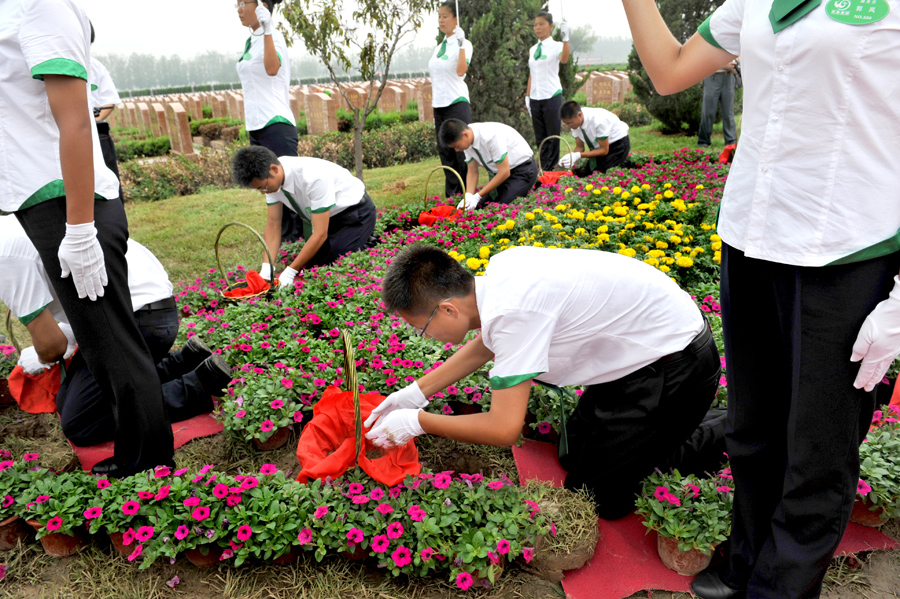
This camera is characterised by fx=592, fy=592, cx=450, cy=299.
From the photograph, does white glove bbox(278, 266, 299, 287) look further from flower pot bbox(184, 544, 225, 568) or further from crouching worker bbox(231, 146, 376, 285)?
flower pot bbox(184, 544, 225, 568)

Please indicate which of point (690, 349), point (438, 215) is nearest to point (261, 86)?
point (438, 215)

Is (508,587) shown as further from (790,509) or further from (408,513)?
(790,509)

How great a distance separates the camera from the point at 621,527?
2.10m

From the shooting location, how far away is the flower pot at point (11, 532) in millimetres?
2084

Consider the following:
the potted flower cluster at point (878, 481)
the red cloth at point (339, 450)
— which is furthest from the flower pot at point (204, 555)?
the potted flower cluster at point (878, 481)

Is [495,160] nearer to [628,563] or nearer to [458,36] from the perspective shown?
[458,36]

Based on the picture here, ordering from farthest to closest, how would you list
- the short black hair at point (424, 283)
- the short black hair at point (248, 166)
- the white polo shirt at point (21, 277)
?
the short black hair at point (248, 166) < the white polo shirt at point (21, 277) < the short black hair at point (424, 283)

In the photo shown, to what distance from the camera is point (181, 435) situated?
9.17 ft

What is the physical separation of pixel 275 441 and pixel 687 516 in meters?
1.68

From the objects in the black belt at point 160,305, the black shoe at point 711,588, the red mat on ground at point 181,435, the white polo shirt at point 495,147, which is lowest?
the red mat on ground at point 181,435

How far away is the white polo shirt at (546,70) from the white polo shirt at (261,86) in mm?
3413

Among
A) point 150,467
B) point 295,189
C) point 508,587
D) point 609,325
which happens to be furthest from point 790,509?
point 295,189

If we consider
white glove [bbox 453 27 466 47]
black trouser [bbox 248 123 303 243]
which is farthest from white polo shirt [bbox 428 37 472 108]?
black trouser [bbox 248 123 303 243]

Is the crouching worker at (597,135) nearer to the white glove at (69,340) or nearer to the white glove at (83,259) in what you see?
the white glove at (69,340)
